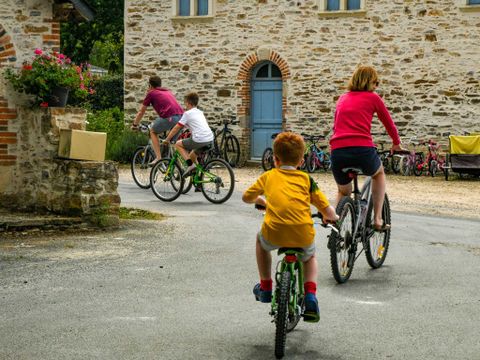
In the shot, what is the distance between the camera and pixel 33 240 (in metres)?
10.6

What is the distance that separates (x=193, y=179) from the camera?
1445 cm

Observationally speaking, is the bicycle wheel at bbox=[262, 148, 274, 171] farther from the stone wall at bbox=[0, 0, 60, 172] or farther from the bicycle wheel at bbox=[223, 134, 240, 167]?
the stone wall at bbox=[0, 0, 60, 172]

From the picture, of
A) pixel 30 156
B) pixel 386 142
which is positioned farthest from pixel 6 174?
pixel 386 142

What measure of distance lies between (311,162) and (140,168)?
283 inches

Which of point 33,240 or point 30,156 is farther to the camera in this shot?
point 30,156

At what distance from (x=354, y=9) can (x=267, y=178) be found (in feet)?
60.8

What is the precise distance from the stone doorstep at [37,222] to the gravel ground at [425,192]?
5.40 metres

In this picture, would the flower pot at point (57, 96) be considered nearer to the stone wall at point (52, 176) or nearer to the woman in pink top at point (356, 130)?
the stone wall at point (52, 176)

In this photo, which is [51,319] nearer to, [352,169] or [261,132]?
[352,169]

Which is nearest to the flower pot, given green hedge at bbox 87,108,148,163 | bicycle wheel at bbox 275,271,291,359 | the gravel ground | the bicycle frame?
the gravel ground

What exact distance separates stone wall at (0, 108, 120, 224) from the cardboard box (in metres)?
0.10

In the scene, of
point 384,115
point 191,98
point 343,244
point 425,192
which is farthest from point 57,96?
point 425,192

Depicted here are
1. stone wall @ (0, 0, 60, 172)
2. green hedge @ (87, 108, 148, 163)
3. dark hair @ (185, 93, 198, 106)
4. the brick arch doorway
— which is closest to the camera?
stone wall @ (0, 0, 60, 172)

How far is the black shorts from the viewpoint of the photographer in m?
8.00
